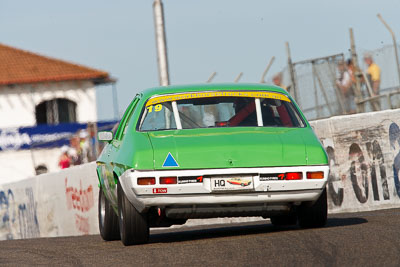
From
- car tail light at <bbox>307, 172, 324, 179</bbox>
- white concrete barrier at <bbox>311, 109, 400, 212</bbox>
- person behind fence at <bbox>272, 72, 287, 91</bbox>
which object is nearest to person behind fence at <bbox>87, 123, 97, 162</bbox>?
person behind fence at <bbox>272, 72, 287, 91</bbox>

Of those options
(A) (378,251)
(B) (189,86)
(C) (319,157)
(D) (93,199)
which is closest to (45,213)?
(D) (93,199)

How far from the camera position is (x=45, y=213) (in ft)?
63.4

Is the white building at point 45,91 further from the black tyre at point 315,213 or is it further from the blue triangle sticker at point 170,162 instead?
the blue triangle sticker at point 170,162

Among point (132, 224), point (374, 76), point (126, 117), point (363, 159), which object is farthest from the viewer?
point (374, 76)

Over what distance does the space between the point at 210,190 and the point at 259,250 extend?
0.98 meters

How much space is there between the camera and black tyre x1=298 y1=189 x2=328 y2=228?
9109mm

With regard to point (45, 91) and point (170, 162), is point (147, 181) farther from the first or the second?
point (45, 91)

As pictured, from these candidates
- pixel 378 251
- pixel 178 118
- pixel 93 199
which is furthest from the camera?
pixel 93 199

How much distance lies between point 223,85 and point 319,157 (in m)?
1.46

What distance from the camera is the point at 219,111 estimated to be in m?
9.52

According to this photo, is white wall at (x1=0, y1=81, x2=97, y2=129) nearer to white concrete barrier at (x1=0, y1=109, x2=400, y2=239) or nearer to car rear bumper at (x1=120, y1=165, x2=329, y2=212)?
white concrete barrier at (x1=0, y1=109, x2=400, y2=239)

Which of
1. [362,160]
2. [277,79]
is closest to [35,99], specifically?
[277,79]

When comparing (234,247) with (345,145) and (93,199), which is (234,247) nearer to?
(345,145)

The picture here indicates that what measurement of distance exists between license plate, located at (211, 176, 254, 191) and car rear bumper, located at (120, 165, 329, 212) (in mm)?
19
